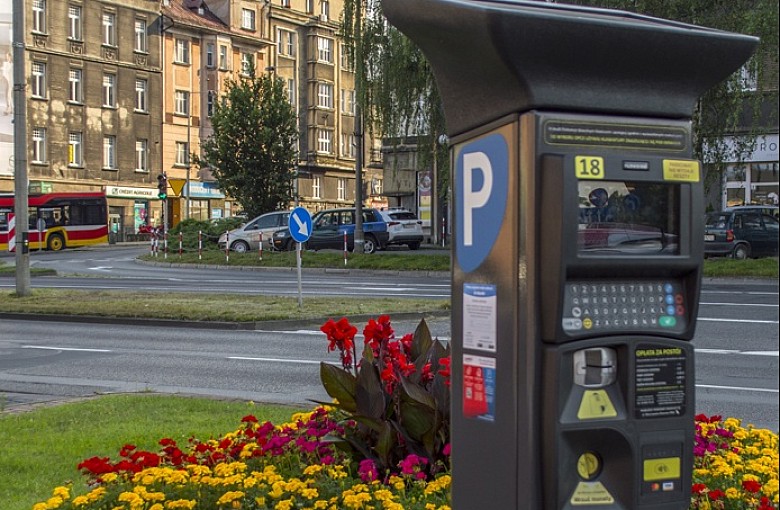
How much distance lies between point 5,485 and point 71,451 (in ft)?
3.13

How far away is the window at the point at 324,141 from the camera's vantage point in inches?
3100

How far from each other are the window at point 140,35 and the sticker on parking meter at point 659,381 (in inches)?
2427

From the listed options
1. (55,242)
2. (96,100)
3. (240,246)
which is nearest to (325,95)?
(96,100)

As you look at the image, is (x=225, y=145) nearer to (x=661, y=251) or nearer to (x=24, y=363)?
(x=24, y=363)

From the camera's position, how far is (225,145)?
151 feet

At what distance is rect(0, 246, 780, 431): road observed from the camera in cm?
1024

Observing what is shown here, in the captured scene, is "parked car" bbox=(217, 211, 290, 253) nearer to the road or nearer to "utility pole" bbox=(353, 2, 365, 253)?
"utility pole" bbox=(353, 2, 365, 253)

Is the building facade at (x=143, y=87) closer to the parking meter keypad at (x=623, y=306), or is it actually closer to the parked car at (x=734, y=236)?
the parked car at (x=734, y=236)

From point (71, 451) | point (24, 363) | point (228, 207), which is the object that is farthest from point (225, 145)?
point (71, 451)

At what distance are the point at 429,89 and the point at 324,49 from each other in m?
51.7

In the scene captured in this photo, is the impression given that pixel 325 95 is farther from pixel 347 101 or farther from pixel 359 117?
pixel 359 117

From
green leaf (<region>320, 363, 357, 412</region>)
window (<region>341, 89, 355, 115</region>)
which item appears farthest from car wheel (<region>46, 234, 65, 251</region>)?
green leaf (<region>320, 363, 357, 412</region>)

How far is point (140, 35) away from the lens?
62.1 m

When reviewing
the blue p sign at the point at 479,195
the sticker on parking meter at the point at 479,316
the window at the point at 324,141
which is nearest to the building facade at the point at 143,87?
the window at the point at 324,141
